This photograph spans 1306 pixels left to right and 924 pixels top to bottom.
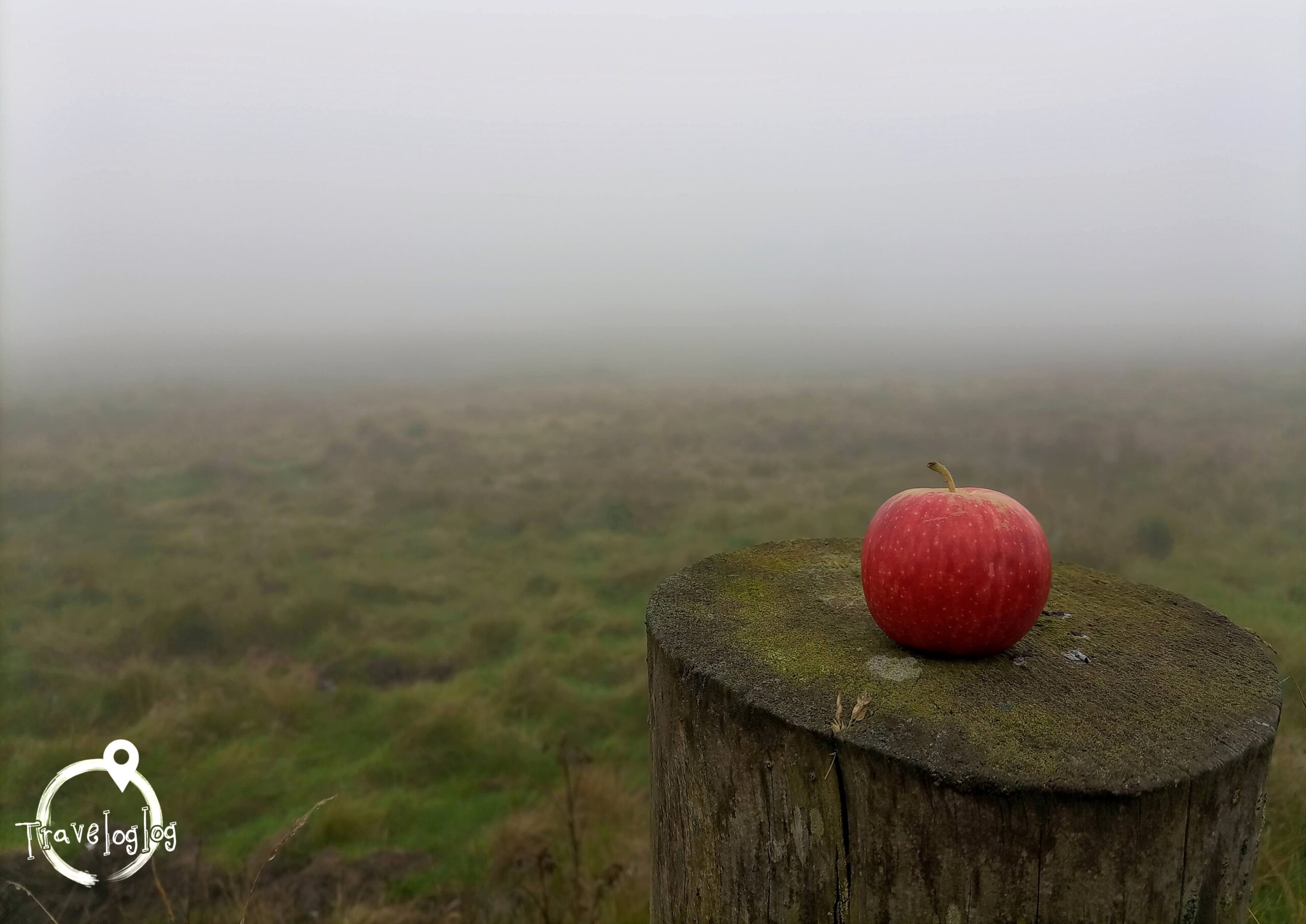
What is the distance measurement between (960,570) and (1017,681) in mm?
292

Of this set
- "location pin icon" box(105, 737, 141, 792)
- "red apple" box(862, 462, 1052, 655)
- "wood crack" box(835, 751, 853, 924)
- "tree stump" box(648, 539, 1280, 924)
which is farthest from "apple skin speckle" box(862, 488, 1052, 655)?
"location pin icon" box(105, 737, 141, 792)

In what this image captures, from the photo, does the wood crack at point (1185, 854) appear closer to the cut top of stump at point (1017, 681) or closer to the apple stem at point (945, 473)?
the cut top of stump at point (1017, 681)

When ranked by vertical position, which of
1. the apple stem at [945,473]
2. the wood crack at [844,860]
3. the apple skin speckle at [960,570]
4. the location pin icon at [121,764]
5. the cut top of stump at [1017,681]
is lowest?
the location pin icon at [121,764]

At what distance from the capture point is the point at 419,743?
5176 millimetres

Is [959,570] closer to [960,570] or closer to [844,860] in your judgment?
[960,570]

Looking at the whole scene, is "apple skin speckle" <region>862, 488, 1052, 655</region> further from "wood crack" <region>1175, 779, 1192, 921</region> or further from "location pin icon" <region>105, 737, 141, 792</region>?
"location pin icon" <region>105, 737, 141, 792</region>

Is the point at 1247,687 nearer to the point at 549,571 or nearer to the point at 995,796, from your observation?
the point at 995,796

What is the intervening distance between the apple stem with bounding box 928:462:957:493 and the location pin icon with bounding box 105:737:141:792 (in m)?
5.17

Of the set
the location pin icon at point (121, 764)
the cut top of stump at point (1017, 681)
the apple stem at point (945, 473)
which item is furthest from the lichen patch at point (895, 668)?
the location pin icon at point (121, 764)

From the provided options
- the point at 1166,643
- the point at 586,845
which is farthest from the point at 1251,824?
the point at 586,845

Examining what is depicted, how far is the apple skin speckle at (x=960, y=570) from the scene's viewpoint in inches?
60.4

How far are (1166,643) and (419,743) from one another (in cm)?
479

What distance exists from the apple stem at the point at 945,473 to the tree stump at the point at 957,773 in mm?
403

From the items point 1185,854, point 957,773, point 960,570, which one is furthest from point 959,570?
point 1185,854
